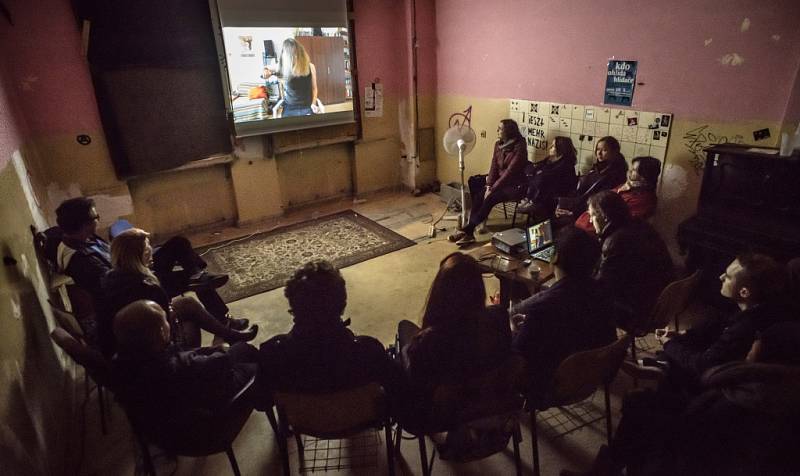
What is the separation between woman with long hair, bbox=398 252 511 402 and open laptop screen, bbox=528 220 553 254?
4.42 feet

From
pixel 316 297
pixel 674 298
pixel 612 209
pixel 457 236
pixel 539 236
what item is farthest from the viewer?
pixel 457 236

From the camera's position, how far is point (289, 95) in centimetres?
532

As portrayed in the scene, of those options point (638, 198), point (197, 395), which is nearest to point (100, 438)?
point (197, 395)

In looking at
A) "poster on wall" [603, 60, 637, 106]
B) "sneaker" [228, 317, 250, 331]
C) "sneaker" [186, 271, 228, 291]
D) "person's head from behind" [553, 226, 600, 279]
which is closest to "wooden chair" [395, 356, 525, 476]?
→ "person's head from behind" [553, 226, 600, 279]

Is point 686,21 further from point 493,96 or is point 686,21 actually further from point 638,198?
point 493,96

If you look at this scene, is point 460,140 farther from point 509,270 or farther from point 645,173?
point 509,270

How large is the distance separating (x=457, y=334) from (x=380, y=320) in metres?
1.79

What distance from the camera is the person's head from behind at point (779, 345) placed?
1.64 m

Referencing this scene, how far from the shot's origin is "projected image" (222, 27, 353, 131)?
4.93 metres

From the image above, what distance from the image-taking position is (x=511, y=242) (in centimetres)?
317

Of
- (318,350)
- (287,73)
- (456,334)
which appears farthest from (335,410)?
(287,73)

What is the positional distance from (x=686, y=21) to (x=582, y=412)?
3035 mm

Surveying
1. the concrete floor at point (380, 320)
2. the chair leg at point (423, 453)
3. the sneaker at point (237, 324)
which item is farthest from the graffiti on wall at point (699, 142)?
the sneaker at point (237, 324)

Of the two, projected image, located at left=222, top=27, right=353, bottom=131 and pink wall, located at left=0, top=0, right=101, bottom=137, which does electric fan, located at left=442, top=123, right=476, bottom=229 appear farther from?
pink wall, located at left=0, top=0, right=101, bottom=137
